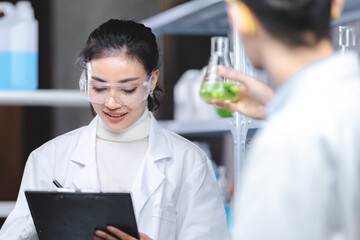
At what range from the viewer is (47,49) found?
4473mm

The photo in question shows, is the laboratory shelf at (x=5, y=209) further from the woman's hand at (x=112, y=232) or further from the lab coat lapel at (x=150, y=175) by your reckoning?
the woman's hand at (x=112, y=232)

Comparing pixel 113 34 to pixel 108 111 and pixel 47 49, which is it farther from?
pixel 47 49

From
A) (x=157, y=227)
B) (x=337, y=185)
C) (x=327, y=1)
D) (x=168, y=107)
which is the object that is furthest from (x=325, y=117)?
(x=168, y=107)

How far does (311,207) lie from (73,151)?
54.2 inches

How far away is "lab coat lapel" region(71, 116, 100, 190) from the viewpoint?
2.31m

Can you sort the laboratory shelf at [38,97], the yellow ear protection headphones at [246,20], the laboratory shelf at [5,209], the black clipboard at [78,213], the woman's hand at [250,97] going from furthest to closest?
1. the laboratory shelf at [5,209]
2. the laboratory shelf at [38,97]
3. the black clipboard at [78,213]
4. the woman's hand at [250,97]
5. the yellow ear protection headphones at [246,20]

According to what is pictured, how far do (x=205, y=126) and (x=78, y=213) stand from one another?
4.22 ft

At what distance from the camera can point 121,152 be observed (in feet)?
7.88

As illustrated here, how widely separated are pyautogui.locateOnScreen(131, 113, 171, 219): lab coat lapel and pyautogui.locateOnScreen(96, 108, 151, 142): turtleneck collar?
2.4 inches

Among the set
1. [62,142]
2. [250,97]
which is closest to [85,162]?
[62,142]

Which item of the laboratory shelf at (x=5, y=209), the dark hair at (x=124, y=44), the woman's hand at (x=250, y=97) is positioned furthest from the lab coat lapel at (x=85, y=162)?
the laboratory shelf at (x=5, y=209)

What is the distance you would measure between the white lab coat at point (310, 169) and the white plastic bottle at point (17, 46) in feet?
6.91

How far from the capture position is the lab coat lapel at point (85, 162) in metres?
2.31

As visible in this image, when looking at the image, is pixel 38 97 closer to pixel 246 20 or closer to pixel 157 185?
pixel 157 185
